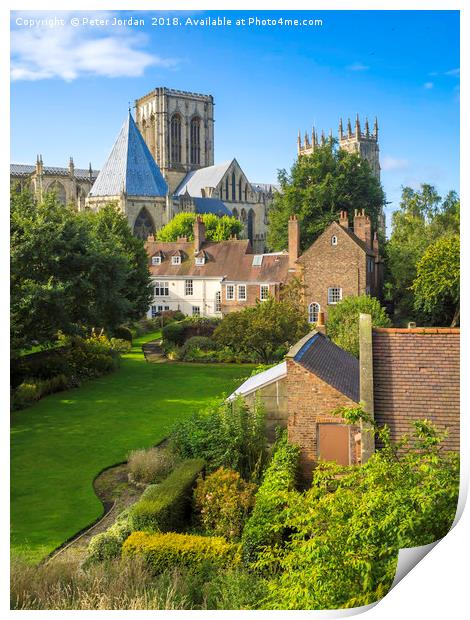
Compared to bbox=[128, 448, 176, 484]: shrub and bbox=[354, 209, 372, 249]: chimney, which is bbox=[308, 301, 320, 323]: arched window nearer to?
bbox=[354, 209, 372, 249]: chimney

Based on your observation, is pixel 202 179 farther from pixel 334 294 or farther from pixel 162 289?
pixel 334 294

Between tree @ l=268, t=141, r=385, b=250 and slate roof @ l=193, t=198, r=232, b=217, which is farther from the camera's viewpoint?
slate roof @ l=193, t=198, r=232, b=217

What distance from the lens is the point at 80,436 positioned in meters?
12.5

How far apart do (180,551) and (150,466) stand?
3431 millimetres

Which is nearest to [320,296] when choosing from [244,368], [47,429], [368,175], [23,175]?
[244,368]

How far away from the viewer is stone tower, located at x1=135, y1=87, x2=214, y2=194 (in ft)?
177

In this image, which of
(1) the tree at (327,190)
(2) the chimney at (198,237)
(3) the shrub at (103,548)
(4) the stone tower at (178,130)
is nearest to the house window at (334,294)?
(1) the tree at (327,190)

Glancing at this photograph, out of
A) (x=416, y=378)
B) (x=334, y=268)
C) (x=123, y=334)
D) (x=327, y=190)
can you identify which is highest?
(x=327, y=190)

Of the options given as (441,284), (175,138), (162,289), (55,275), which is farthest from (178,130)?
(441,284)

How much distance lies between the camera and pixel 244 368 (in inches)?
851

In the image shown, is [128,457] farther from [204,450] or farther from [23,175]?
[23,175]

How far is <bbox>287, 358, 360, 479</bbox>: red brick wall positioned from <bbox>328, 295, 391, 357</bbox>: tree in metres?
7.16

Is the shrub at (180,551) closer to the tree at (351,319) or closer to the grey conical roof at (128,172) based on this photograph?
the tree at (351,319)

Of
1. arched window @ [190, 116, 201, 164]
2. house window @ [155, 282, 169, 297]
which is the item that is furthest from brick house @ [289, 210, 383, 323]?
arched window @ [190, 116, 201, 164]
